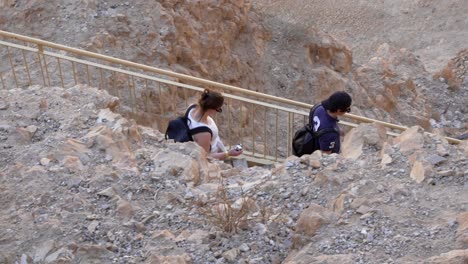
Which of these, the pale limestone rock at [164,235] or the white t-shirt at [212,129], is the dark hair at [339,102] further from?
the pale limestone rock at [164,235]

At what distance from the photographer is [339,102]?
599 centimetres

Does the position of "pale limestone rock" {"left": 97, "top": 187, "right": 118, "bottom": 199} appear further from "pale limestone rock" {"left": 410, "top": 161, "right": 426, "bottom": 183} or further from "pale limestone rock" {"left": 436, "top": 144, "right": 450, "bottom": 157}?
"pale limestone rock" {"left": 436, "top": 144, "right": 450, "bottom": 157}

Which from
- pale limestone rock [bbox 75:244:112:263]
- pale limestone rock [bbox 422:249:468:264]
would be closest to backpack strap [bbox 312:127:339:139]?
pale limestone rock [bbox 422:249:468:264]

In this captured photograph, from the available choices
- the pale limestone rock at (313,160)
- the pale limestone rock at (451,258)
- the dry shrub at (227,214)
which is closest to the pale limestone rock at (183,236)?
the dry shrub at (227,214)

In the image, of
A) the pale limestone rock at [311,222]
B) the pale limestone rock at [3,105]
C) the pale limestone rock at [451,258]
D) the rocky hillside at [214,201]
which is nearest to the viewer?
the pale limestone rock at [451,258]

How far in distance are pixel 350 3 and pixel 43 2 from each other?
1234cm

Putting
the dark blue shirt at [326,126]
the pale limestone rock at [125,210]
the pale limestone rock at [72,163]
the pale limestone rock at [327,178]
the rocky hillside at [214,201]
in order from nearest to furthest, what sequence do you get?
the rocky hillside at [214,201]
the pale limestone rock at [125,210]
the pale limestone rock at [327,178]
the pale limestone rock at [72,163]
the dark blue shirt at [326,126]

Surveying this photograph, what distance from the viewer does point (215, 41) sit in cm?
1100

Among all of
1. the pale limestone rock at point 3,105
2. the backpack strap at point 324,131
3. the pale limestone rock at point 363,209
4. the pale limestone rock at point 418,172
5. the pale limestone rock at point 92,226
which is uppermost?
the pale limestone rock at point 3,105

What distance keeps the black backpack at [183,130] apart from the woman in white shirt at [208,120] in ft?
0.10

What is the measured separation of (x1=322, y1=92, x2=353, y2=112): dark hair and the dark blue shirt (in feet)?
0.37

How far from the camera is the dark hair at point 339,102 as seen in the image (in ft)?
19.6

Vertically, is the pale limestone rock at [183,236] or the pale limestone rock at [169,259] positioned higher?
the pale limestone rock at [169,259]

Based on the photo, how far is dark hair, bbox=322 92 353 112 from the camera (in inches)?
235
